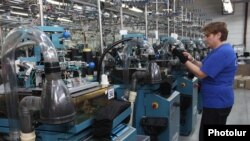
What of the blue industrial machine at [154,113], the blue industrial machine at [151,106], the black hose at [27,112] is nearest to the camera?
the black hose at [27,112]

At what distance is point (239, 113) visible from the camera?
527 cm

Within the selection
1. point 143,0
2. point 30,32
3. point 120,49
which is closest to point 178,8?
point 143,0

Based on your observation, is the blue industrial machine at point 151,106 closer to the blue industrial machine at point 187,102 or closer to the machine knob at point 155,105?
the machine knob at point 155,105

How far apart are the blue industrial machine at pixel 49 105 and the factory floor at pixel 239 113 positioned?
2673mm

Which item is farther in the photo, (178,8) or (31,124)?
(178,8)

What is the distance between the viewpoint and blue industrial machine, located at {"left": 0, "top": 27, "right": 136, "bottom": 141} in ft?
3.39

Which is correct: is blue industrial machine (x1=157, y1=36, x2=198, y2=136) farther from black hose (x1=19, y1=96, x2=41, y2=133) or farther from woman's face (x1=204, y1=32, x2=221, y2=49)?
black hose (x1=19, y1=96, x2=41, y2=133)

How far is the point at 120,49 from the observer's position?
2.74 m

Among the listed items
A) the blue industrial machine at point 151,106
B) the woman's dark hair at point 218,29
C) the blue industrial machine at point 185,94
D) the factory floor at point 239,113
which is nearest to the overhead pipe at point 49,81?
the blue industrial machine at point 151,106

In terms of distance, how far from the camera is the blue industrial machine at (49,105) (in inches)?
40.7

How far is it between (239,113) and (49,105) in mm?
5051

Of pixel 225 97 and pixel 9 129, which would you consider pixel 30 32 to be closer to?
pixel 9 129

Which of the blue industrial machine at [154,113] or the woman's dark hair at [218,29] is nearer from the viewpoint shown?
the woman's dark hair at [218,29]

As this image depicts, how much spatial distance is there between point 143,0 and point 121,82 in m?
1.29
